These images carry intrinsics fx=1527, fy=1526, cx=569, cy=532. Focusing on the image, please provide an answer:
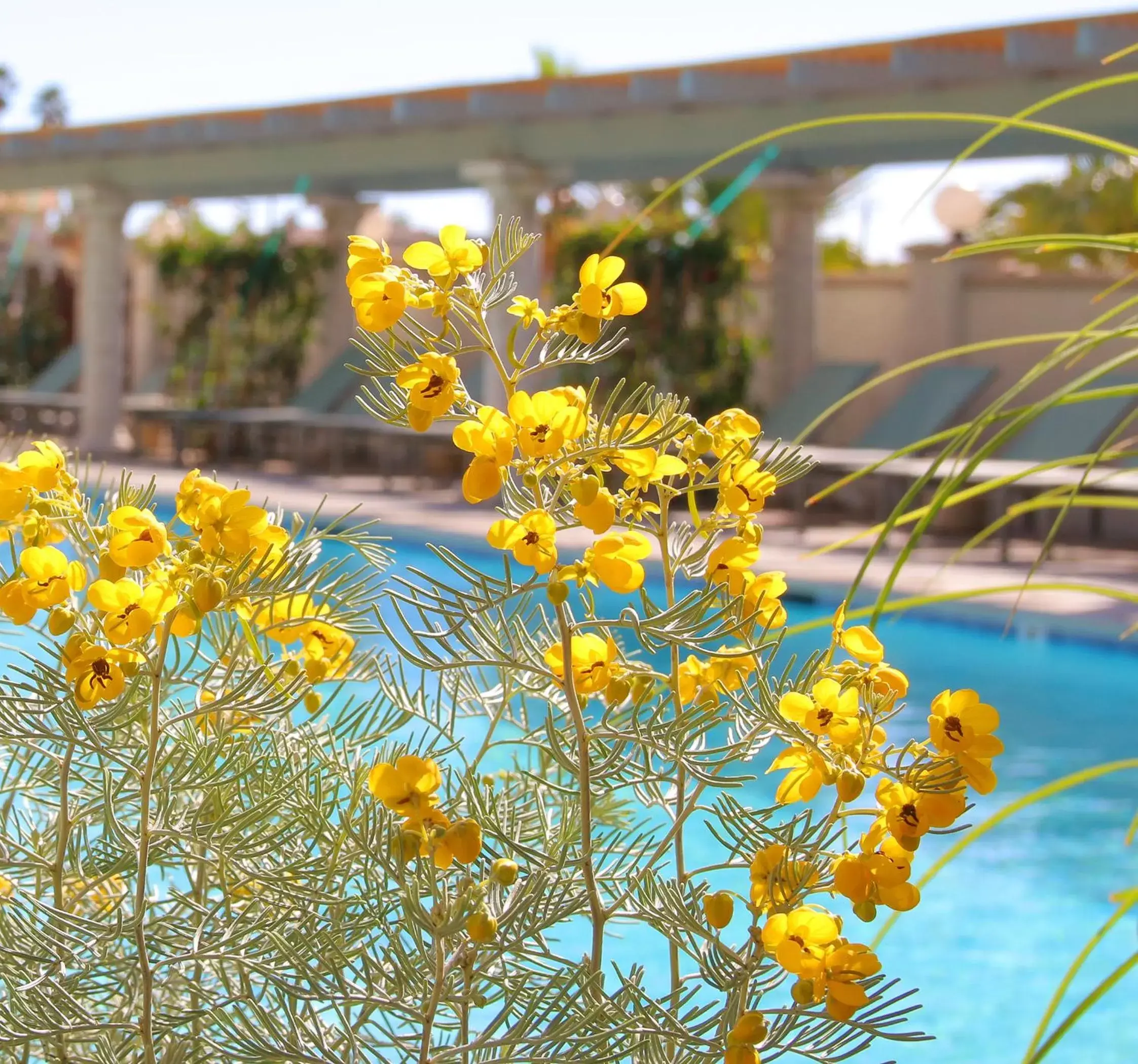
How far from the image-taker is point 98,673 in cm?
105

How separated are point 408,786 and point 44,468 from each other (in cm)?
39

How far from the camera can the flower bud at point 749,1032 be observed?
0.96 m

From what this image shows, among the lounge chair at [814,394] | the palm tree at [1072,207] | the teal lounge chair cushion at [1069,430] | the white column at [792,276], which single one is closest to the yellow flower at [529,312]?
the teal lounge chair cushion at [1069,430]

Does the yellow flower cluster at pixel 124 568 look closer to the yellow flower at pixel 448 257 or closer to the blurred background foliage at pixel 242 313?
the yellow flower at pixel 448 257

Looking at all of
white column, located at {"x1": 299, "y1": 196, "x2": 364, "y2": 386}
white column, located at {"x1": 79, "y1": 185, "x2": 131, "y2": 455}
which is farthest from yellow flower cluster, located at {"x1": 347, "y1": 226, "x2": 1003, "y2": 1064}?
white column, located at {"x1": 79, "y1": 185, "x2": 131, "y2": 455}

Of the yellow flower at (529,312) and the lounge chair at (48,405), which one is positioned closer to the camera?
the yellow flower at (529,312)

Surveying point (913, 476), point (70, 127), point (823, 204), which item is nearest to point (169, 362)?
point (70, 127)

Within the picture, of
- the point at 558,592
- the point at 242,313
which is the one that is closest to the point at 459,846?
the point at 558,592

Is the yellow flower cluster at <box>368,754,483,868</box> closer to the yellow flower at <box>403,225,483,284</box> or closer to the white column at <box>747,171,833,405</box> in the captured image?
the yellow flower at <box>403,225,483,284</box>

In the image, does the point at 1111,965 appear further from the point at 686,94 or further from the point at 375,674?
the point at 686,94

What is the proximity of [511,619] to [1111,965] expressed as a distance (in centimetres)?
375

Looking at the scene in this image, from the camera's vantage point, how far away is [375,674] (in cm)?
138

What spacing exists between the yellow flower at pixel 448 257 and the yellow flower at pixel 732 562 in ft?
0.92

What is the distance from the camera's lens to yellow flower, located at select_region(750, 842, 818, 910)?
1.04 m
